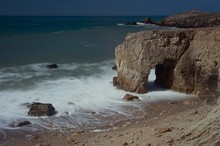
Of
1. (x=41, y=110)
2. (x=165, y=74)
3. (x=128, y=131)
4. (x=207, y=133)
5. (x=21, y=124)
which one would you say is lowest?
(x=21, y=124)

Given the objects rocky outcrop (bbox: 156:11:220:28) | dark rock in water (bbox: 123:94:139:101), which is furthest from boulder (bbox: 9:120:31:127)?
rocky outcrop (bbox: 156:11:220:28)

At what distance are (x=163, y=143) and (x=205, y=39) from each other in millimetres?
9378

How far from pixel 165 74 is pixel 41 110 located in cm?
751

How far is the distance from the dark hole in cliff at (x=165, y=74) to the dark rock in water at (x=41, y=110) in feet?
22.6

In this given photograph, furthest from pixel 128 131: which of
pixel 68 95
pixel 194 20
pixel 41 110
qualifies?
pixel 194 20

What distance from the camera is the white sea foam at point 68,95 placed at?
14891mm

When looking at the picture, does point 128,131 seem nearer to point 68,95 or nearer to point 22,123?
point 22,123

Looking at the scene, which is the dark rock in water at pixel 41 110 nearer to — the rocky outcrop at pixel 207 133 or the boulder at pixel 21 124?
the boulder at pixel 21 124

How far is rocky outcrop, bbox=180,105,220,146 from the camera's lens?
292 inches

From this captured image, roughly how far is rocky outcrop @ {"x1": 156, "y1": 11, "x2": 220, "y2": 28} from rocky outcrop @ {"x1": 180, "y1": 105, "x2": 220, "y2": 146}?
222 ft

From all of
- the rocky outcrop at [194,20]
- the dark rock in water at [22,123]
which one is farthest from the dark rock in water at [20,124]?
the rocky outcrop at [194,20]

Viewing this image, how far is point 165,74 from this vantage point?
61.9 ft

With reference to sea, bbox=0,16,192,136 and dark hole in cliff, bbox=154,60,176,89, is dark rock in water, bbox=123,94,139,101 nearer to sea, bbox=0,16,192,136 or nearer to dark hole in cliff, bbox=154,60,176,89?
sea, bbox=0,16,192,136

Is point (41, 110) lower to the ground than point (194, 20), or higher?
lower
